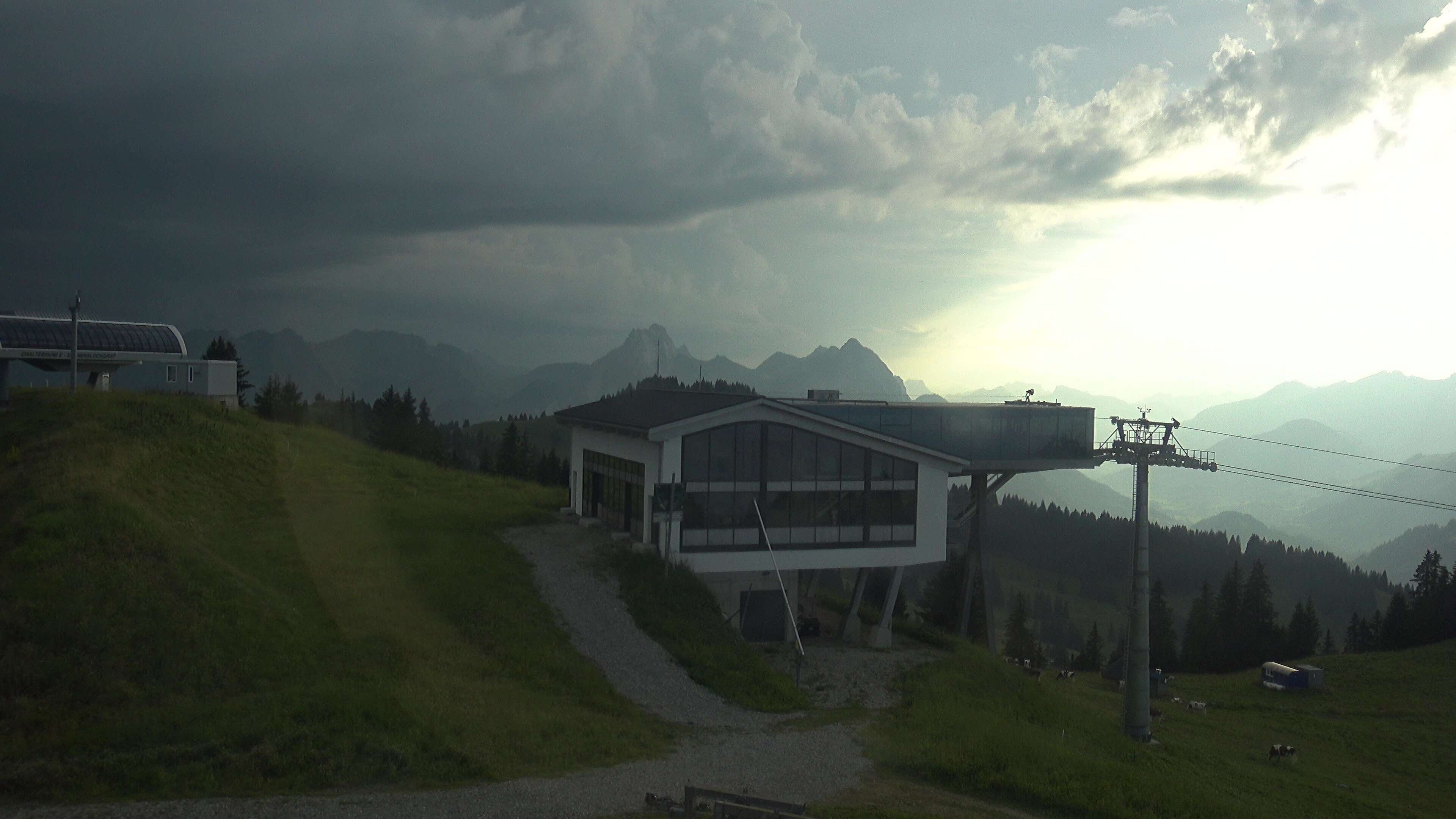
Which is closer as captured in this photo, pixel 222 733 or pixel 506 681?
pixel 222 733

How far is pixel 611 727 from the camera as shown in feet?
58.5

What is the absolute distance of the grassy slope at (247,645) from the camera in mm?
14039

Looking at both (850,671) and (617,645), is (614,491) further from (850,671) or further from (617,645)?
(850,671)

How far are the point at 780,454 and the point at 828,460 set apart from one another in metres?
1.86

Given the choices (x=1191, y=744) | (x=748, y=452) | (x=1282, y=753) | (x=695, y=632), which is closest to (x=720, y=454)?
(x=748, y=452)

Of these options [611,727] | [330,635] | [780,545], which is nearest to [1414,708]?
[780,545]

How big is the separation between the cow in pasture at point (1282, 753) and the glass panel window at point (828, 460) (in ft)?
70.2

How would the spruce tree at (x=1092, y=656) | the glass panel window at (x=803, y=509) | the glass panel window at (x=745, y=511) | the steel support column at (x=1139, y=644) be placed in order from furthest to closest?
the spruce tree at (x=1092, y=656), the steel support column at (x=1139, y=644), the glass panel window at (x=803, y=509), the glass panel window at (x=745, y=511)

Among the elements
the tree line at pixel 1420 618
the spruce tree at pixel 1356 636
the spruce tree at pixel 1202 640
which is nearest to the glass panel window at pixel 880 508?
the spruce tree at pixel 1202 640

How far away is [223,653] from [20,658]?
10.4 feet

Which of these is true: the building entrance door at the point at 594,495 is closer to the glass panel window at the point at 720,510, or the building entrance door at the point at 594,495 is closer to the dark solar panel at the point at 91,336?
the glass panel window at the point at 720,510

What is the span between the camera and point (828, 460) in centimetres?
3047

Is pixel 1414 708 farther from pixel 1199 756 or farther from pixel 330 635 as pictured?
pixel 330 635

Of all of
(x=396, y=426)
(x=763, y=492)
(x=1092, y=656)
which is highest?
(x=396, y=426)
